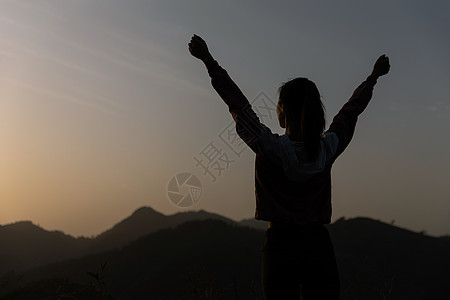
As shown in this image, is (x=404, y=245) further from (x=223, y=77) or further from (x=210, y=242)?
(x=223, y=77)

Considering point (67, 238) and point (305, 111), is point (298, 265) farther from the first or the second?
point (67, 238)

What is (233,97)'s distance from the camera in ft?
9.59

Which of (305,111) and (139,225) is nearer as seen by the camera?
(305,111)

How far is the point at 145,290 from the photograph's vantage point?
3691 centimetres

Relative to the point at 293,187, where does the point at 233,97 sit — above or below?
above

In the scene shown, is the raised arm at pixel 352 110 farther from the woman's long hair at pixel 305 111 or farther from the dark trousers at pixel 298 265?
the dark trousers at pixel 298 265

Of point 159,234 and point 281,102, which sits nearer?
point 281,102

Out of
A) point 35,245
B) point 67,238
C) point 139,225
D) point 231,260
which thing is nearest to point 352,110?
point 231,260

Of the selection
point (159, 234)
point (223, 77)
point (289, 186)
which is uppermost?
point (223, 77)

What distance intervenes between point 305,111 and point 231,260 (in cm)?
3911

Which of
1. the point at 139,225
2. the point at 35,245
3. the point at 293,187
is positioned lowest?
the point at 35,245

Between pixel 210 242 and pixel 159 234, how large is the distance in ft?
32.6

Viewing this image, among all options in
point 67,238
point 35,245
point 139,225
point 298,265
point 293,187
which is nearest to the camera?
point 298,265

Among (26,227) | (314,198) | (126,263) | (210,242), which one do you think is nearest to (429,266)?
(210,242)
